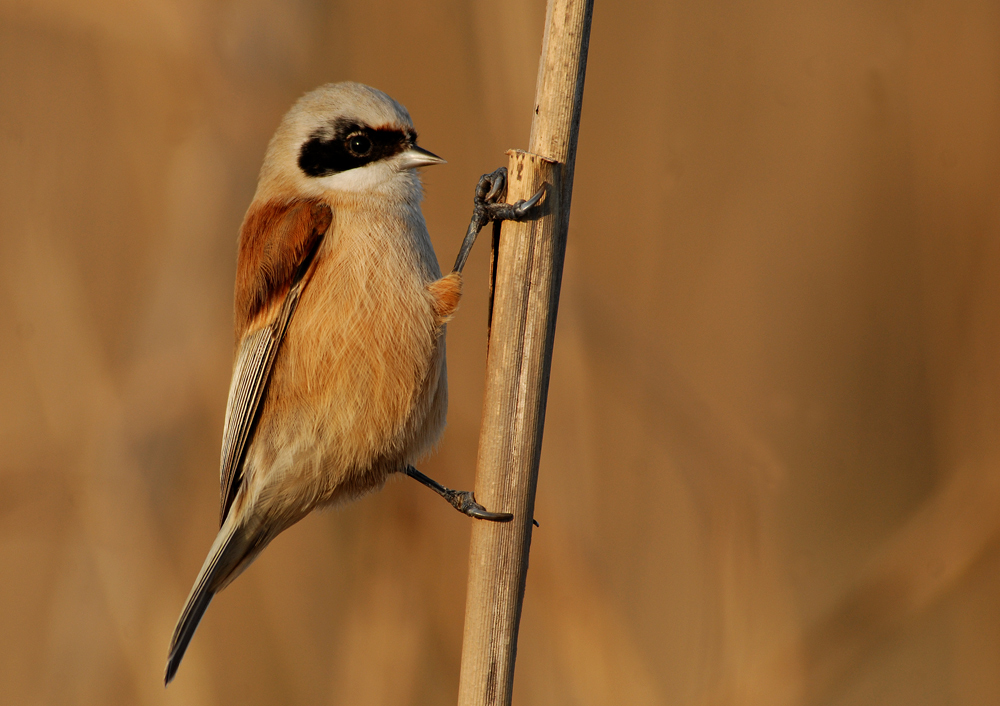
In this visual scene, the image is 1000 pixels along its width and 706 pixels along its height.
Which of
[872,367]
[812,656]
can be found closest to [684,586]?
[812,656]

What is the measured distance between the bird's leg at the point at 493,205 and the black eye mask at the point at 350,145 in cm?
50

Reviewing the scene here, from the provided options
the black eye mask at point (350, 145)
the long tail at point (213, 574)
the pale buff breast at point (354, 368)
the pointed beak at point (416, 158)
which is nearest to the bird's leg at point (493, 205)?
the pale buff breast at point (354, 368)

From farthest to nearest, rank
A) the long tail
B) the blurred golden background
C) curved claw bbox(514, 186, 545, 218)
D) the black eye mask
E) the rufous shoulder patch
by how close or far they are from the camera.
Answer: the blurred golden background → the black eye mask → the rufous shoulder patch → the long tail → curved claw bbox(514, 186, 545, 218)

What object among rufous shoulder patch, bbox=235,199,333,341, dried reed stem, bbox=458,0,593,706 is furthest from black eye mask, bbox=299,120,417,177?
dried reed stem, bbox=458,0,593,706

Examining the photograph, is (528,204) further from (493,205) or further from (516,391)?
(516,391)

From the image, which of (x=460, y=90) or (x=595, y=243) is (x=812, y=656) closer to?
(x=595, y=243)

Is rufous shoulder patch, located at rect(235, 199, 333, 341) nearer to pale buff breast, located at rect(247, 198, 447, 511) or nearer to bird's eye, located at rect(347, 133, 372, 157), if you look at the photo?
pale buff breast, located at rect(247, 198, 447, 511)

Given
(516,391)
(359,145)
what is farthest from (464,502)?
(359,145)

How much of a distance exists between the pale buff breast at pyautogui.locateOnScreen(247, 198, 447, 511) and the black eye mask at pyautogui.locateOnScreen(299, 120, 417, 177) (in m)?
0.21

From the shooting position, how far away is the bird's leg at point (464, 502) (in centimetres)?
178

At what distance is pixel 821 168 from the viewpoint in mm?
3570

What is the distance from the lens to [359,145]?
2.65m

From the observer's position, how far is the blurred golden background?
2818mm

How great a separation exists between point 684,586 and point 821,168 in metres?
1.99
